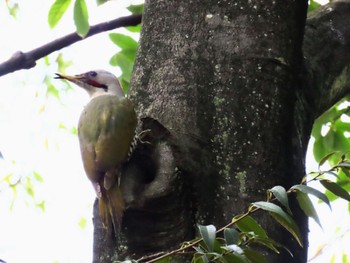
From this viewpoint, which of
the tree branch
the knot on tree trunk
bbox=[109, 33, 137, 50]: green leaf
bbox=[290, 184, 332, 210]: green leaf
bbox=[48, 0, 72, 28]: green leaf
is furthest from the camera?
bbox=[109, 33, 137, 50]: green leaf

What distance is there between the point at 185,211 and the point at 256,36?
1.80ft

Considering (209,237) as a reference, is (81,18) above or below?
above

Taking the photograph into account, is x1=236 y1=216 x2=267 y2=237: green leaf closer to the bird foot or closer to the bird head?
the bird foot

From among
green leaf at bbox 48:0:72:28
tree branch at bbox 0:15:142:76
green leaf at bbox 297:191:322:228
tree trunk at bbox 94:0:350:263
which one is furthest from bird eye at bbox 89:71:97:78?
green leaf at bbox 297:191:322:228

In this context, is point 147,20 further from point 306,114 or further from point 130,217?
point 130,217

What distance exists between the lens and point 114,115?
235 cm

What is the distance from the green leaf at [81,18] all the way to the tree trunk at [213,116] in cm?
58

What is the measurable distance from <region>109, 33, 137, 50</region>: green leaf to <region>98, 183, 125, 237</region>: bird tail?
1202mm

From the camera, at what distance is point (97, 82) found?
2.96 meters

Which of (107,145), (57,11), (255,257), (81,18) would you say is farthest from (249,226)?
(57,11)

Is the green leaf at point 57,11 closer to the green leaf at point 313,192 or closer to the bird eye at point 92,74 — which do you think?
the bird eye at point 92,74

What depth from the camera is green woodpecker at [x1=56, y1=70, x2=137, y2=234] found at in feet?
6.68

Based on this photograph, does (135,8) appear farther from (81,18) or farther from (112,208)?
(112,208)

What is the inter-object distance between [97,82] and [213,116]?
925 mm
